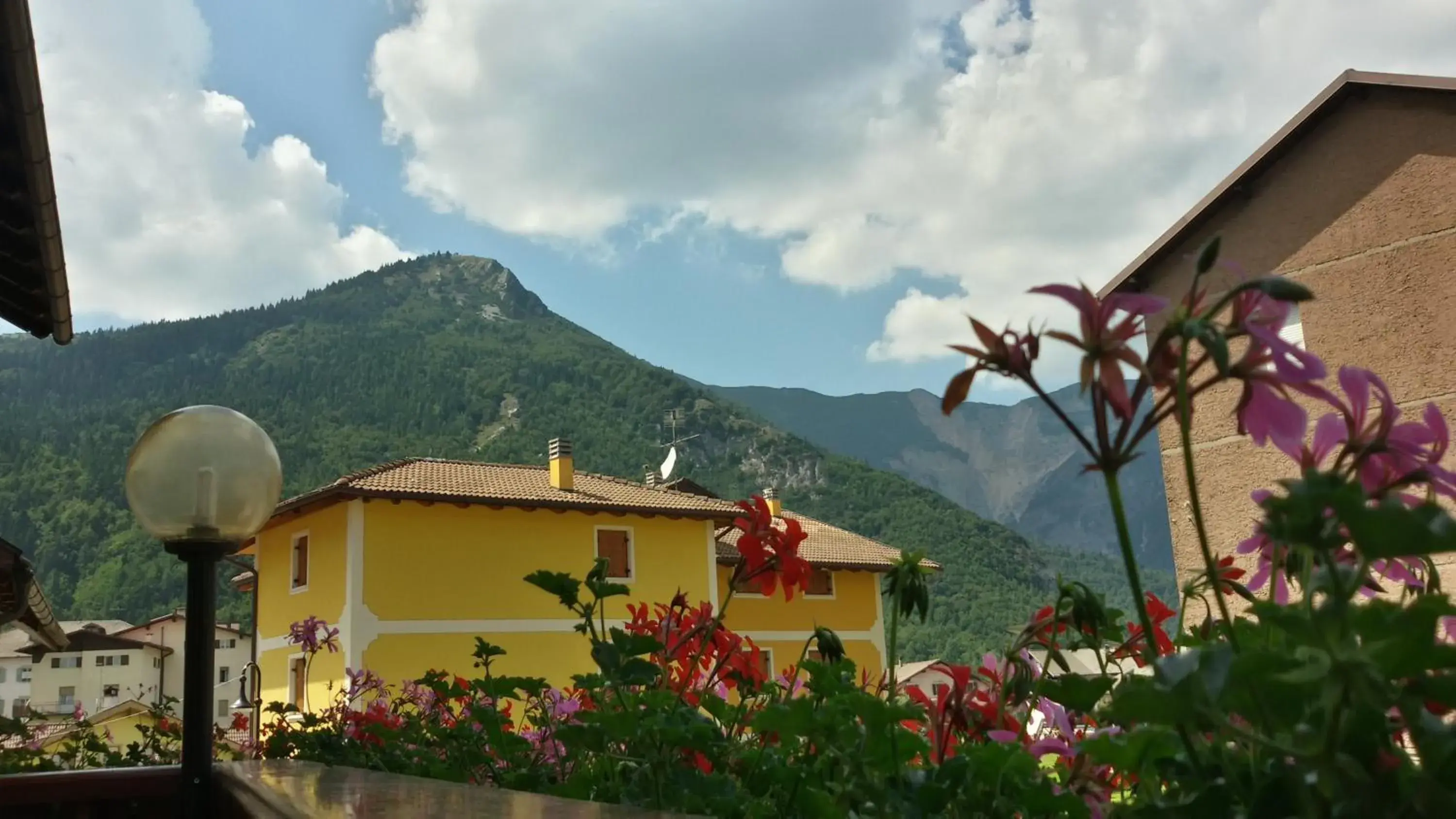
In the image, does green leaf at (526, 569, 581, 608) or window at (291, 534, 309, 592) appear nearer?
green leaf at (526, 569, 581, 608)

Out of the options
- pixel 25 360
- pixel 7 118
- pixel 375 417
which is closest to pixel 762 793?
pixel 7 118

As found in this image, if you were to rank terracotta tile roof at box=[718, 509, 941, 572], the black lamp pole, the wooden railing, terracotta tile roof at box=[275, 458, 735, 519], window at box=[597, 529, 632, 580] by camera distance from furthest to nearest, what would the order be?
terracotta tile roof at box=[718, 509, 941, 572] → window at box=[597, 529, 632, 580] → terracotta tile roof at box=[275, 458, 735, 519] → the black lamp pole → the wooden railing

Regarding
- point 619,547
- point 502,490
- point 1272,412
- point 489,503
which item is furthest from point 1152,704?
point 619,547

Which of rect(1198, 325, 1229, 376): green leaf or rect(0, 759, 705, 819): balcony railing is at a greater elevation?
rect(1198, 325, 1229, 376): green leaf

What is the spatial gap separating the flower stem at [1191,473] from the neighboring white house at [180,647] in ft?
109

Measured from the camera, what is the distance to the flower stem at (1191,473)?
0.44 meters

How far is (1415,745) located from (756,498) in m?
1.21

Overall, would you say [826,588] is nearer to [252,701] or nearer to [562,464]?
[562,464]

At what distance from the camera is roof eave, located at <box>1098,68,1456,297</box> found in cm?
873

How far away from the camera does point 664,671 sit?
5.61 ft

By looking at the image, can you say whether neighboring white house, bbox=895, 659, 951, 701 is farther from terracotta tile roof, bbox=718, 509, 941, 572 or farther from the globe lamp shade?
terracotta tile roof, bbox=718, 509, 941, 572

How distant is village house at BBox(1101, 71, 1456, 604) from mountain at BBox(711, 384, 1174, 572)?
36270 millimetres

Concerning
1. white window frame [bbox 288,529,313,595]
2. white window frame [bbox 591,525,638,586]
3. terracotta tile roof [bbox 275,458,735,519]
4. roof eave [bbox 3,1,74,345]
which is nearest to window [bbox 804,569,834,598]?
terracotta tile roof [bbox 275,458,735,519]

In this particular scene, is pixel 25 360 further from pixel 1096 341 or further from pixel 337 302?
pixel 1096 341
